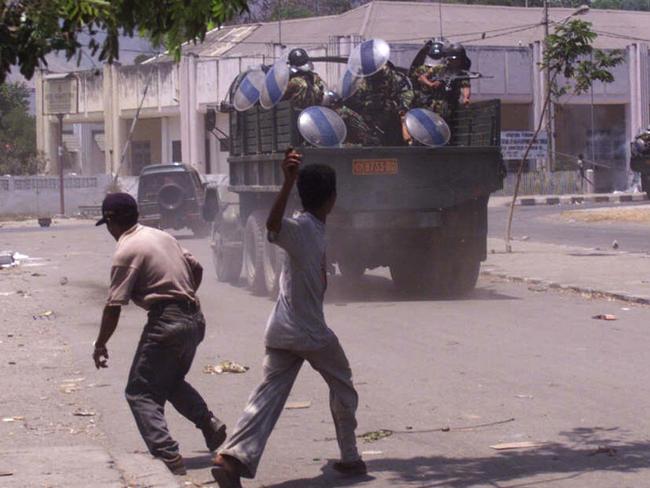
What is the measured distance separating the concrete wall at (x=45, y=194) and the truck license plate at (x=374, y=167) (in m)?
34.7

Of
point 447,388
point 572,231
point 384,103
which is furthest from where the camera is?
point 572,231

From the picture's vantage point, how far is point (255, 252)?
16828 mm

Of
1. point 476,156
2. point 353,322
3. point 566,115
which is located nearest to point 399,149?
point 476,156

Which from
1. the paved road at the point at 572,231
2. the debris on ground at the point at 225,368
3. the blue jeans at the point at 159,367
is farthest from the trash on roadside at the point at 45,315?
the paved road at the point at 572,231

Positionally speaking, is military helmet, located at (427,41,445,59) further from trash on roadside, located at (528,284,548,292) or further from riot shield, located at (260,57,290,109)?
trash on roadside, located at (528,284,548,292)

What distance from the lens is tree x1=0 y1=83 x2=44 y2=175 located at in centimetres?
5703

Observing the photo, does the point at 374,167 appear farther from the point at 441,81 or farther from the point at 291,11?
the point at 291,11

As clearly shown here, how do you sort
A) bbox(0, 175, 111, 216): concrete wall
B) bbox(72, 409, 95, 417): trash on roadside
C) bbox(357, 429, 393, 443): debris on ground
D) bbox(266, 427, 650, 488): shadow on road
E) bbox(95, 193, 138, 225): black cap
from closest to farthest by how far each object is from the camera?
bbox(266, 427, 650, 488): shadow on road, bbox(95, 193, 138, 225): black cap, bbox(357, 429, 393, 443): debris on ground, bbox(72, 409, 95, 417): trash on roadside, bbox(0, 175, 111, 216): concrete wall

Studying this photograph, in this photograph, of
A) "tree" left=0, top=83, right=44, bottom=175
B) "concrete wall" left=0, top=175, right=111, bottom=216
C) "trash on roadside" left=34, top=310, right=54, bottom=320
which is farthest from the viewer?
"tree" left=0, top=83, right=44, bottom=175

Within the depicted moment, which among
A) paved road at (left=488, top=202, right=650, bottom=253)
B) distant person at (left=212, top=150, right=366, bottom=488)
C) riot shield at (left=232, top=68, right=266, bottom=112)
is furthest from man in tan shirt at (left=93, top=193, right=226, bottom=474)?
paved road at (left=488, top=202, right=650, bottom=253)

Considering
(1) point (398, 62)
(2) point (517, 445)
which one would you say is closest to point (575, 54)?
(2) point (517, 445)

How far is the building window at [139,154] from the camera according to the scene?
56688 mm

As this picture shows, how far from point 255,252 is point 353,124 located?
2.40 m

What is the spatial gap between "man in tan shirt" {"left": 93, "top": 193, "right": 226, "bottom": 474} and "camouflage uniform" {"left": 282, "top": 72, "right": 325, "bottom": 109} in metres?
8.93
